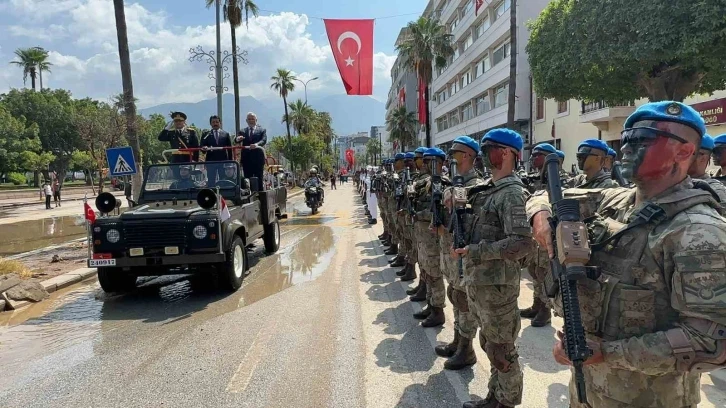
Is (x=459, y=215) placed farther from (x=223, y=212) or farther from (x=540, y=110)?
(x=540, y=110)

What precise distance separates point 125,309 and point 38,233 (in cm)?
974

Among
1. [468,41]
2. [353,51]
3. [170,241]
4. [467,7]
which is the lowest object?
[170,241]

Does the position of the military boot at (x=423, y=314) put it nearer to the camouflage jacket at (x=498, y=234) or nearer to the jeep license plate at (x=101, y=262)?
the camouflage jacket at (x=498, y=234)

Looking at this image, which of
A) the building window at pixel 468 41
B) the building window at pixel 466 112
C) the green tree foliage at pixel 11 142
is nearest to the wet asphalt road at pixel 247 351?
the green tree foliage at pixel 11 142

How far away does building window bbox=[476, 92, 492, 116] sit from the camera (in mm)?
32181

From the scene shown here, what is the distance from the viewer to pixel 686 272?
4.66 feet

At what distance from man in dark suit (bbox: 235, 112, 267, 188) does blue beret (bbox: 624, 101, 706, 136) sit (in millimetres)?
7586

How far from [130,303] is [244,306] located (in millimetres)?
1639

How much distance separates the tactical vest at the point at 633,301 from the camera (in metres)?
1.55

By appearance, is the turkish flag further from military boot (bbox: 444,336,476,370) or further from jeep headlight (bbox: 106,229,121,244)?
military boot (bbox: 444,336,476,370)

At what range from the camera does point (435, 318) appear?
192 inches

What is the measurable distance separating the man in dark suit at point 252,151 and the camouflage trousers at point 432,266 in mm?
4441

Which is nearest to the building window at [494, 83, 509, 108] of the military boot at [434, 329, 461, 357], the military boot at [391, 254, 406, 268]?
the military boot at [391, 254, 406, 268]

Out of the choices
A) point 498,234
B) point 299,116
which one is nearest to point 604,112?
point 498,234
